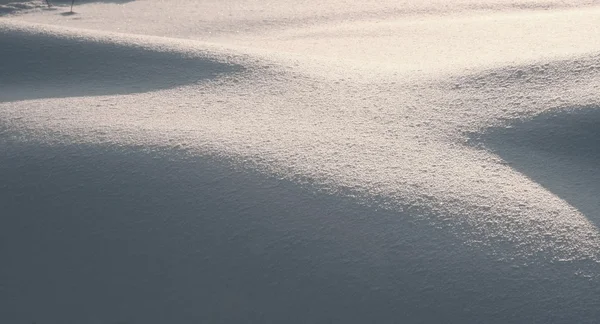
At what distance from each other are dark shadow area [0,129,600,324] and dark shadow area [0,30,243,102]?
0.74 metres

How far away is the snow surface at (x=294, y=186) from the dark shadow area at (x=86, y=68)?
0.01m

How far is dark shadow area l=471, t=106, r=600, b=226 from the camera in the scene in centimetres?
206

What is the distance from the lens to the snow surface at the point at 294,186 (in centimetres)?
175

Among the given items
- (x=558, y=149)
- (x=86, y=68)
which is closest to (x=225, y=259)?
(x=558, y=149)

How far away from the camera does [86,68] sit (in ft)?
10.1

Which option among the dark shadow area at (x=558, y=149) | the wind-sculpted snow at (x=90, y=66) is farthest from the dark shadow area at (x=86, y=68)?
the dark shadow area at (x=558, y=149)

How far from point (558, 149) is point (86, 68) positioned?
2.07 metres

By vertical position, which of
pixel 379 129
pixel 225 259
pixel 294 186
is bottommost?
pixel 225 259

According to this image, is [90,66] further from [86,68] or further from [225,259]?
[225,259]

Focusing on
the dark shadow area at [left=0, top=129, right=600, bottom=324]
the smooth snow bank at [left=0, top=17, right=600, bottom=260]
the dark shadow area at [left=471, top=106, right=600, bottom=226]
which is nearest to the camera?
the dark shadow area at [left=0, top=129, right=600, bottom=324]

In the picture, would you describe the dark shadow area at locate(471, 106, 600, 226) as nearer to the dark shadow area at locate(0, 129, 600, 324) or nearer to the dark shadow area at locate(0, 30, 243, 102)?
the dark shadow area at locate(0, 129, 600, 324)

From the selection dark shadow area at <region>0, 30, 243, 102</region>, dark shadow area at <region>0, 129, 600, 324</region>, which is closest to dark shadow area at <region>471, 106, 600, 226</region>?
dark shadow area at <region>0, 129, 600, 324</region>

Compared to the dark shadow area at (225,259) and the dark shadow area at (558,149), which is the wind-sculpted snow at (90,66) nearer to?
the dark shadow area at (225,259)

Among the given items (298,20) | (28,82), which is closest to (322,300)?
(28,82)
